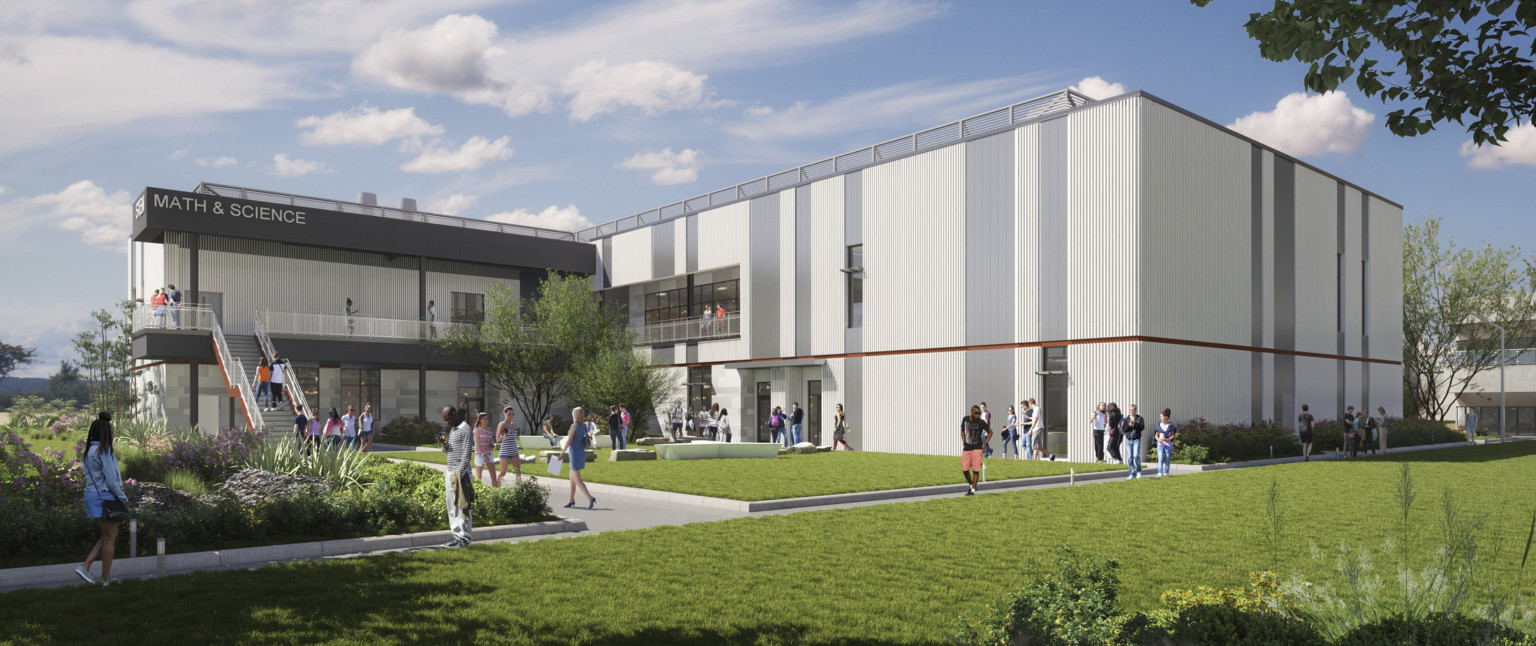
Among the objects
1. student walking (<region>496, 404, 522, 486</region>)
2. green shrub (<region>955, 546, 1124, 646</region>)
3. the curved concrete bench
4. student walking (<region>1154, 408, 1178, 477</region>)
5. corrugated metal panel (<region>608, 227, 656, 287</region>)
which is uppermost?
Result: corrugated metal panel (<region>608, 227, 656, 287</region>)

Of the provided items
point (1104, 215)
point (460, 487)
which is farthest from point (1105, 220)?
point (460, 487)

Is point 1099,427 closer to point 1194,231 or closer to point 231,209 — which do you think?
point 1194,231

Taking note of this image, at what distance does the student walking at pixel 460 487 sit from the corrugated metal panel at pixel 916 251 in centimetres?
2169

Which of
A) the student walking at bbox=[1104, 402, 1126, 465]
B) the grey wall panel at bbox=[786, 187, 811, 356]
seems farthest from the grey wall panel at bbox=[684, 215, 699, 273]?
the student walking at bbox=[1104, 402, 1126, 465]

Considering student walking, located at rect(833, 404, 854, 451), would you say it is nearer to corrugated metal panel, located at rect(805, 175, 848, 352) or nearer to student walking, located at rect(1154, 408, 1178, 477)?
corrugated metal panel, located at rect(805, 175, 848, 352)

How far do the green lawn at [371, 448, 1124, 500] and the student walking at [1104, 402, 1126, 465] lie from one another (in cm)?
120

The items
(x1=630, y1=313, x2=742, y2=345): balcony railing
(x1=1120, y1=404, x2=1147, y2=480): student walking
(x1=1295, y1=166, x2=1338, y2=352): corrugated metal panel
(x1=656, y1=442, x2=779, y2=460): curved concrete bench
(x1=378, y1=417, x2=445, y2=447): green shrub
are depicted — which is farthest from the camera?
(x1=630, y1=313, x2=742, y2=345): balcony railing

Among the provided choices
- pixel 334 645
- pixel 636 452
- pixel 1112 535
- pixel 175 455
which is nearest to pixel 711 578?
pixel 334 645

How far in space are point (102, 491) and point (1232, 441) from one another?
87.4ft

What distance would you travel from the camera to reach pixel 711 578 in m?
9.34

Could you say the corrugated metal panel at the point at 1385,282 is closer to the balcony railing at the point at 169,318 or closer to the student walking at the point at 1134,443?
the student walking at the point at 1134,443

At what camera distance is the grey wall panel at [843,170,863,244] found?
34969 mm

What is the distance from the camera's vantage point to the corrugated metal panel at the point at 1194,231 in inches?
1080

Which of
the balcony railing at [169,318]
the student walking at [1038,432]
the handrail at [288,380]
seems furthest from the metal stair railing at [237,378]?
the student walking at [1038,432]
